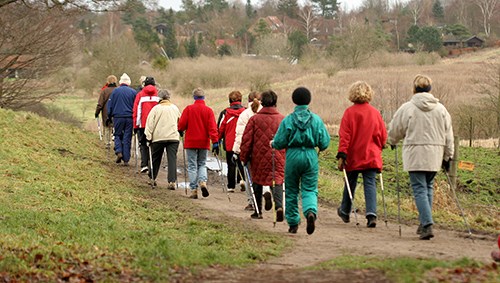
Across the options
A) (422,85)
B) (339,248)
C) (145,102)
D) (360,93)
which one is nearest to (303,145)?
(360,93)

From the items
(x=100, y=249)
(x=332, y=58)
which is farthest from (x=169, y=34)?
(x=100, y=249)

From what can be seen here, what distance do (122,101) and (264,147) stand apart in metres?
8.25

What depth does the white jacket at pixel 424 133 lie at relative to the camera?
38.0 ft

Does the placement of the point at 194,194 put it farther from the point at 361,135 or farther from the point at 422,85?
the point at 422,85

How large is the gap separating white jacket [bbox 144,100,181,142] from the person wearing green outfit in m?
5.64

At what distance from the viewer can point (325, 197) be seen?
1802cm

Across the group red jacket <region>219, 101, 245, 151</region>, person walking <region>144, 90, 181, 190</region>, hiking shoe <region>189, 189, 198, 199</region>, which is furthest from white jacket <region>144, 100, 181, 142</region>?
hiking shoe <region>189, 189, 198, 199</region>

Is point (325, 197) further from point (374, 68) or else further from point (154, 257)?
point (374, 68)

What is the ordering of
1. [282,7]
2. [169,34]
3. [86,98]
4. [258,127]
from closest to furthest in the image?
1. [258,127]
2. [86,98]
3. [169,34]
4. [282,7]

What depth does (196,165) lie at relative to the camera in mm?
16391

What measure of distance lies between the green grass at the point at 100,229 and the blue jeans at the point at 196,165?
0.49 metres

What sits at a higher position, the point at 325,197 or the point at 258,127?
the point at 258,127

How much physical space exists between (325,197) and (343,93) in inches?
1512

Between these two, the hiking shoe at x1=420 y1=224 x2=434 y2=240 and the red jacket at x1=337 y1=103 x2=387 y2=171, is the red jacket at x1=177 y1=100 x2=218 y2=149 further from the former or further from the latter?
the hiking shoe at x1=420 y1=224 x2=434 y2=240
